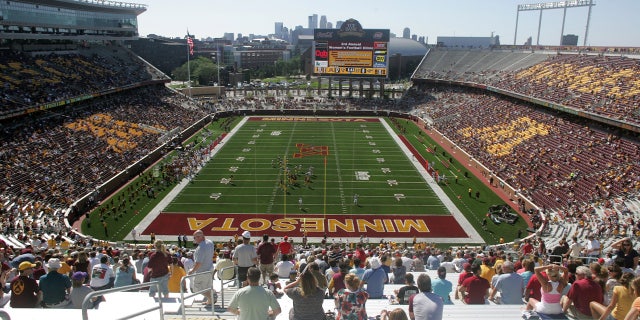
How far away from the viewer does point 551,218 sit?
2419 centimetres

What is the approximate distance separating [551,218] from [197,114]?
41.3 meters

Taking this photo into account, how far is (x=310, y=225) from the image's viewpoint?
2467 cm

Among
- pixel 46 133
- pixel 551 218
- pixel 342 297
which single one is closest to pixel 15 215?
pixel 46 133

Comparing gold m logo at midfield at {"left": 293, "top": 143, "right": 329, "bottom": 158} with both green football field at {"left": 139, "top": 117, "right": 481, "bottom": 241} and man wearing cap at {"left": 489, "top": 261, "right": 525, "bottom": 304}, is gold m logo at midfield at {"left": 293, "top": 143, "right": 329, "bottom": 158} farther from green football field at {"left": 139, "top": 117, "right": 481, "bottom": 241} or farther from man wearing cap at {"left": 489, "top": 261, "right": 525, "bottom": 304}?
man wearing cap at {"left": 489, "top": 261, "right": 525, "bottom": 304}

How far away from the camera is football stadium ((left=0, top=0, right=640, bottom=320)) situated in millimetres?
7309

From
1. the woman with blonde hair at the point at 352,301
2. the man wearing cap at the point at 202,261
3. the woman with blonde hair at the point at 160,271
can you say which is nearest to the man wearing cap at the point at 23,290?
the woman with blonde hair at the point at 160,271

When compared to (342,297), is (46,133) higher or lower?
lower

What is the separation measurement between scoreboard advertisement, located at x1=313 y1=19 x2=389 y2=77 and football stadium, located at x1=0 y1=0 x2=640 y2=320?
657 mm

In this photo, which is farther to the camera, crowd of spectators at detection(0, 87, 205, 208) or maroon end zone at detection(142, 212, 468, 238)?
crowd of spectators at detection(0, 87, 205, 208)

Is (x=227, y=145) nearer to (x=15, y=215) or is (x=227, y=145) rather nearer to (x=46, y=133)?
(x=46, y=133)

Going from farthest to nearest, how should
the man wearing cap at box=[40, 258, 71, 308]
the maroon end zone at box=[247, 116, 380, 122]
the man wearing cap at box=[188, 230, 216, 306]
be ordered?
the maroon end zone at box=[247, 116, 380, 122] < the man wearing cap at box=[188, 230, 216, 306] < the man wearing cap at box=[40, 258, 71, 308]

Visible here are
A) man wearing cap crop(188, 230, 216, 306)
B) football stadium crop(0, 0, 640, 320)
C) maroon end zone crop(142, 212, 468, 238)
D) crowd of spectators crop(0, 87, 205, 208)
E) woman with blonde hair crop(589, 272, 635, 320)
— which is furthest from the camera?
crowd of spectators crop(0, 87, 205, 208)

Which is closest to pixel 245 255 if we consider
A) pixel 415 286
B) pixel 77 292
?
pixel 77 292

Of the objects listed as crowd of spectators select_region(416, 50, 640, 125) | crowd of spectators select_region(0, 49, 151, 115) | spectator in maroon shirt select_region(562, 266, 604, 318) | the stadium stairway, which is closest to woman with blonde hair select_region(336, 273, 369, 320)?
the stadium stairway
